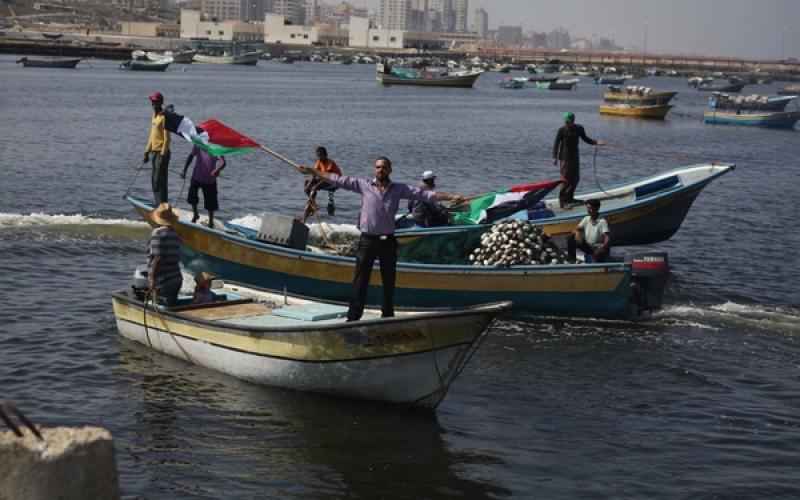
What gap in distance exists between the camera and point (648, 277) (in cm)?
1800

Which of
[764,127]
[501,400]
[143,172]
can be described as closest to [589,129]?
[764,127]

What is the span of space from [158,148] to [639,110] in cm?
6236

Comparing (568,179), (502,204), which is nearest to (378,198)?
(502,204)

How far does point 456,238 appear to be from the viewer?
1839 centimetres

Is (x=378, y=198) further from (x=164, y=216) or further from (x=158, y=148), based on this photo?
(x=158, y=148)

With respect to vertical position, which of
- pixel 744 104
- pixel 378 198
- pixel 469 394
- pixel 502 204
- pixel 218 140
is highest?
pixel 218 140

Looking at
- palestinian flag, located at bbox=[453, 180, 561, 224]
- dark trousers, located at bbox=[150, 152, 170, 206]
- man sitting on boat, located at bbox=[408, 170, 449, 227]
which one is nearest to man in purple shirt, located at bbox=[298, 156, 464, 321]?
man sitting on boat, located at bbox=[408, 170, 449, 227]

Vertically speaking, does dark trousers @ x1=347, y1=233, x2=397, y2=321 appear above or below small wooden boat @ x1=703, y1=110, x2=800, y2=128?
above

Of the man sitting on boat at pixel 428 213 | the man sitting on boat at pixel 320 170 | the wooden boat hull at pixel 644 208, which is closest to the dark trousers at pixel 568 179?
the wooden boat hull at pixel 644 208

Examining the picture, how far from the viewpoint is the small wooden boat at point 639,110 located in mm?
76575

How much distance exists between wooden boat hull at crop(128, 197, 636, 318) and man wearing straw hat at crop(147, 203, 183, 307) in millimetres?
2979

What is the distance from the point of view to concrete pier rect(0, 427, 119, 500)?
6539mm

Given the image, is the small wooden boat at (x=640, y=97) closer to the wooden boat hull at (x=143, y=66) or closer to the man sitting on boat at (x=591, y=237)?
the man sitting on boat at (x=591, y=237)

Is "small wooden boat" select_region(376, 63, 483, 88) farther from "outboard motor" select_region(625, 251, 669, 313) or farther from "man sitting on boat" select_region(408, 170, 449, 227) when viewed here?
"outboard motor" select_region(625, 251, 669, 313)
